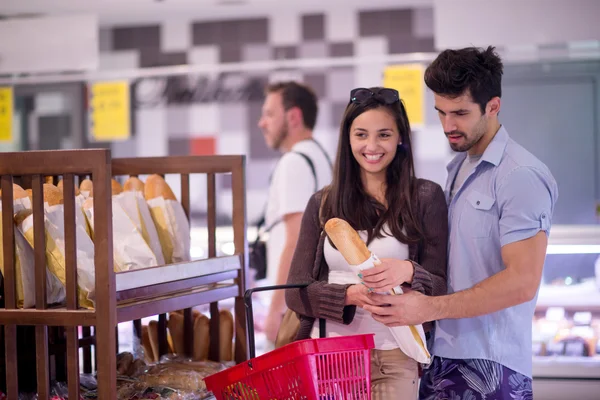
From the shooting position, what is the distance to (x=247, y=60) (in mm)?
5895

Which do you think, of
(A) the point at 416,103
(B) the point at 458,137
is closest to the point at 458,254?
(B) the point at 458,137

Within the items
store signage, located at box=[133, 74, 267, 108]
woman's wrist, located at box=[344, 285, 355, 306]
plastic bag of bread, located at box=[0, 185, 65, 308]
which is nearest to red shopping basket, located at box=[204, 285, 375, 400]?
woman's wrist, located at box=[344, 285, 355, 306]

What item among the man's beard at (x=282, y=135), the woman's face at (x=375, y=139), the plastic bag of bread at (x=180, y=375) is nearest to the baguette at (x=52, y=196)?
the plastic bag of bread at (x=180, y=375)

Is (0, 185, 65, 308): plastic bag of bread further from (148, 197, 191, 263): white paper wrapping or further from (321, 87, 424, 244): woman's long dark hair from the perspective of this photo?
(321, 87, 424, 244): woman's long dark hair

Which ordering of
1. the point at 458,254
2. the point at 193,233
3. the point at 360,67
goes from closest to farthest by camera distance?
the point at 458,254 → the point at 193,233 → the point at 360,67

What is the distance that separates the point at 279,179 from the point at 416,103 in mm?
1941

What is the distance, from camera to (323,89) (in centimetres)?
572

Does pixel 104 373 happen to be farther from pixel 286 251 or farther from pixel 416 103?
pixel 416 103

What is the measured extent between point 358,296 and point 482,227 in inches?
15.7

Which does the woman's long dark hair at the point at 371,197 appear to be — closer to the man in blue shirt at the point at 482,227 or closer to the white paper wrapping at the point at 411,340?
the man in blue shirt at the point at 482,227

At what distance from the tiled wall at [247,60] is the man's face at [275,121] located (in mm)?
1827

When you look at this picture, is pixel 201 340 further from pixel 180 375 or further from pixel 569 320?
pixel 569 320

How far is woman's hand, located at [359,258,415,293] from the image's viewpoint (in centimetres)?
185

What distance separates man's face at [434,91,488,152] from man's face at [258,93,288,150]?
1736 millimetres
